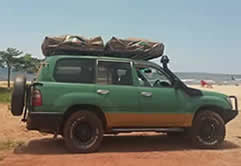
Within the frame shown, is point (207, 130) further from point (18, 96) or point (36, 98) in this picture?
point (18, 96)

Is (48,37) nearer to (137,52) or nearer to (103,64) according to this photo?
(103,64)

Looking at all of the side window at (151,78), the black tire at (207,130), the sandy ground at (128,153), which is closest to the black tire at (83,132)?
the sandy ground at (128,153)

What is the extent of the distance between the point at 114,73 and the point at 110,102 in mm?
682

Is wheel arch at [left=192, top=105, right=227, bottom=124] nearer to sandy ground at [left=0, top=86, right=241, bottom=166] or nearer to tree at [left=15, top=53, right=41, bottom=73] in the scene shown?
sandy ground at [left=0, top=86, right=241, bottom=166]

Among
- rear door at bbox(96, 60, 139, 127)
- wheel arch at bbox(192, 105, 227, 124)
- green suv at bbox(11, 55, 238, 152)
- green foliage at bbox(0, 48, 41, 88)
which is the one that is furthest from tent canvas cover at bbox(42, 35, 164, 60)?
green foliage at bbox(0, 48, 41, 88)

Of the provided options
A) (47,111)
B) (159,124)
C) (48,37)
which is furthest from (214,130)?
(48,37)

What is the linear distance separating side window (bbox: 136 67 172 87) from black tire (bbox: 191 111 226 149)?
1064 millimetres

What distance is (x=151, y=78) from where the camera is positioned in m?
7.48

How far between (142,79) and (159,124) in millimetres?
1054

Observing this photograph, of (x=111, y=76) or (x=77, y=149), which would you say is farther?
(x=111, y=76)

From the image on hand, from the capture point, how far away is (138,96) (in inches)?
279

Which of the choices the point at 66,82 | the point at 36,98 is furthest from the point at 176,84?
the point at 36,98

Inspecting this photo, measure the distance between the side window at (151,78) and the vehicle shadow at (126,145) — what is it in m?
1.42

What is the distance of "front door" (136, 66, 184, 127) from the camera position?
23.5 ft
